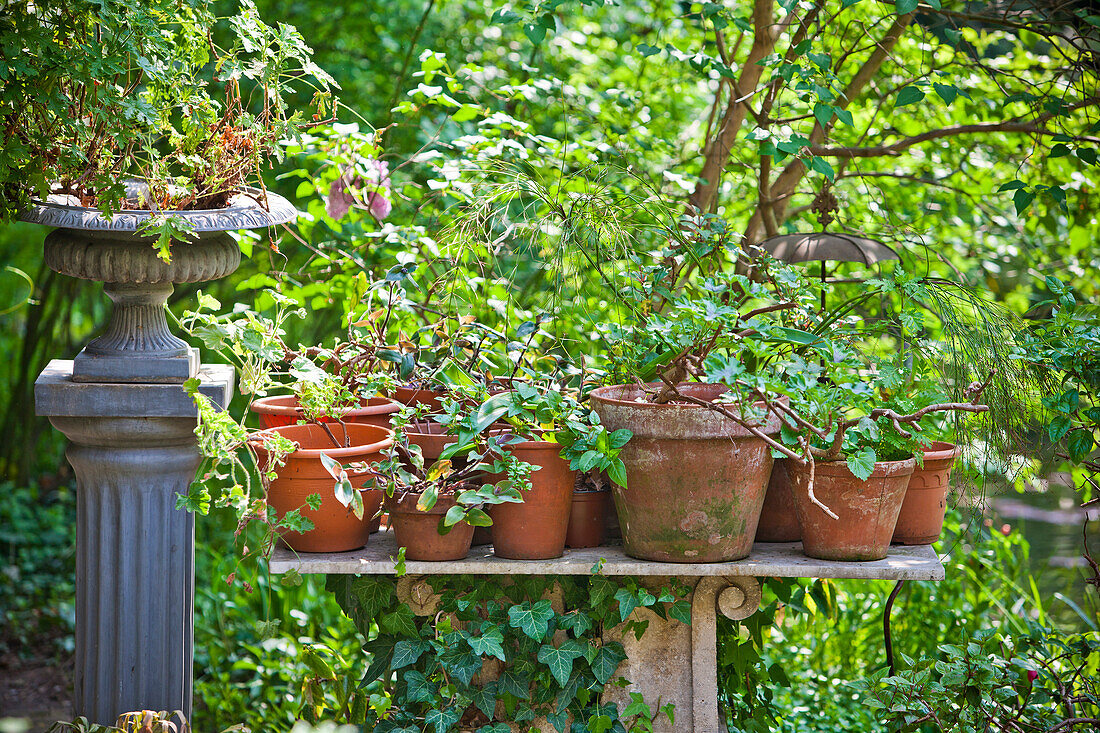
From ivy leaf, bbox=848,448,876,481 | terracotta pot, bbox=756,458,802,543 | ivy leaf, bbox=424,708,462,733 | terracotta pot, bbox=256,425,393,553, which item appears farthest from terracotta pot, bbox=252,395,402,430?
ivy leaf, bbox=848,448,876,481

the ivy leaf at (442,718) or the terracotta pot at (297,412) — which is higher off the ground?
the terracotta pot at (297,412)

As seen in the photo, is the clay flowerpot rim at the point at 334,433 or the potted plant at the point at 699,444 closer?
the potted plant at the point at 699,444

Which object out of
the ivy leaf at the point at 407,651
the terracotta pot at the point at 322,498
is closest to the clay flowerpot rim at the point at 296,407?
the terracotta pot at the point at 322,498

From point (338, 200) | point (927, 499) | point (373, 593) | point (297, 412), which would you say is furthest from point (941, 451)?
point (338, 200)

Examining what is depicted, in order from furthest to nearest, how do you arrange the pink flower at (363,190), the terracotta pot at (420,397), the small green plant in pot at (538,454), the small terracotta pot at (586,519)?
the pink flower at (363,190) < the terracotta pot at (420,397) < the small terracotta pot at (586,519) < the small green plant in pot at (538,454)

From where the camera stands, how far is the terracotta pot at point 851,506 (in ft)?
5.78

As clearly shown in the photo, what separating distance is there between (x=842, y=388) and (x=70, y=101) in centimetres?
142

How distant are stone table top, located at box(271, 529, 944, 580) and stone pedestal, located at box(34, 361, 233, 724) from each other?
0.90 feet

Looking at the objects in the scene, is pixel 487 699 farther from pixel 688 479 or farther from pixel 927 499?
pixel 927 499

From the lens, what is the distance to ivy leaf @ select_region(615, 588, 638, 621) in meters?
1.79

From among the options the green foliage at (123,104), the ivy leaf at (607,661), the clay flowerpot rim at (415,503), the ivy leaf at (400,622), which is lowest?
the ivy leaf at (607,661)

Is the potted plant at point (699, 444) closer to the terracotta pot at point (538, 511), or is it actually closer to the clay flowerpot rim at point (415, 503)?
the terracotta pot at point (538, 511)

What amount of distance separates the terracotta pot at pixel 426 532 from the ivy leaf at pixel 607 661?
0.34 m

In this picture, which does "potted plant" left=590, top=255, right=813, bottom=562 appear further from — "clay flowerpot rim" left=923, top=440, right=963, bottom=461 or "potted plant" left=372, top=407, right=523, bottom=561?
"clay flowerpot rim" left=923, top=440, right=963, bottom=461
